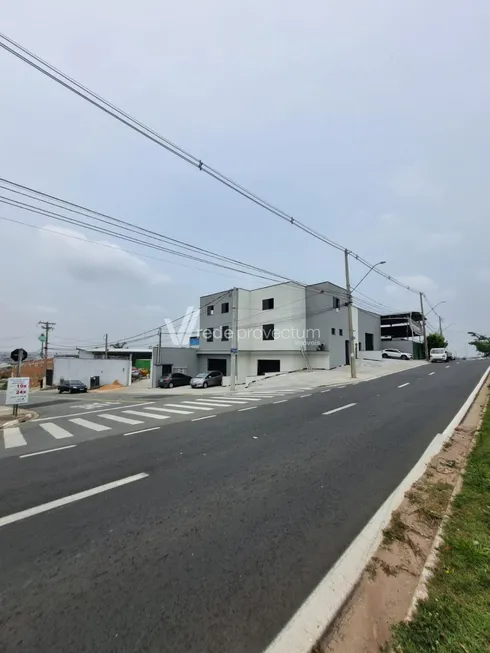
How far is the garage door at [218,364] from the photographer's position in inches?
1599

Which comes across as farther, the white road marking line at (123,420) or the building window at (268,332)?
the building window at (268,332)

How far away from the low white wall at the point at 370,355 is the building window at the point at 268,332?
516 inches

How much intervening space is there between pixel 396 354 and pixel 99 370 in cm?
4105

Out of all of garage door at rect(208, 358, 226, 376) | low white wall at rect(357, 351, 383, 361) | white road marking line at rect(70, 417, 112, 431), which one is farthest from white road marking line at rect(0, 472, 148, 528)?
low white wall at rect(357, 351, 383, 361)

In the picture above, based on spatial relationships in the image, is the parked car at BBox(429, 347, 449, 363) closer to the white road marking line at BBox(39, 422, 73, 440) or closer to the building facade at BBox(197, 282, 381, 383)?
the building facade at BBox(197, 282, 381, 383)

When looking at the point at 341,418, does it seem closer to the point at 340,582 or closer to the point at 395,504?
the point at 395,504

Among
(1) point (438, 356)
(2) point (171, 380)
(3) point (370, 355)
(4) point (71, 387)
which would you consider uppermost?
(3) point (370, 355)

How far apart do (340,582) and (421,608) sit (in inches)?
25.2

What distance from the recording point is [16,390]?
43.1ft

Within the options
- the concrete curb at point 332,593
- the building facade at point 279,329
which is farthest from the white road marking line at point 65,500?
the building facade at point 279,329

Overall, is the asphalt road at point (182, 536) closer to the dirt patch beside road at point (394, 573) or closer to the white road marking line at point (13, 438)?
the dirt patch beside road at point (394, 573)

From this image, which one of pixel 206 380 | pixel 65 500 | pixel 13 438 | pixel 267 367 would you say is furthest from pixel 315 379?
pixel 65 500

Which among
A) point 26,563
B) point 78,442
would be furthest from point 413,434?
point 78,442

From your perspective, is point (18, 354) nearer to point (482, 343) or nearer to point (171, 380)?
point (171, 380)
